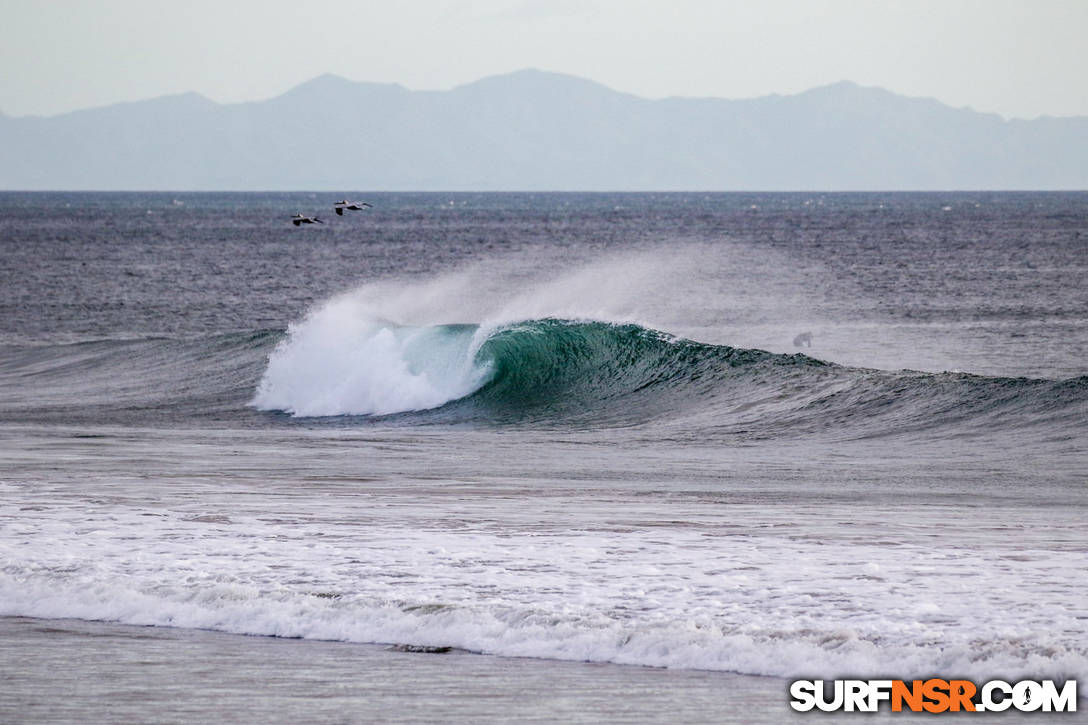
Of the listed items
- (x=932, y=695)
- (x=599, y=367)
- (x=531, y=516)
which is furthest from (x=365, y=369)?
(x=932, y=695)

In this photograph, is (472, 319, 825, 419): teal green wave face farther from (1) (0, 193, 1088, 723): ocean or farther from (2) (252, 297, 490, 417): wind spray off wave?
(2) (252, 297, 490, 417): wind spray off wave

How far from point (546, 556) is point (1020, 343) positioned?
27.1 m

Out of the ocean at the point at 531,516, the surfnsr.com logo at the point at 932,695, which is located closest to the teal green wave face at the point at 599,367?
the ocean at the point at 531,516

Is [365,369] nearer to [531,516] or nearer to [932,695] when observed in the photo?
[531,516]

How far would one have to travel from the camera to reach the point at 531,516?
11969mm

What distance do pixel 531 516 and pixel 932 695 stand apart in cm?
510

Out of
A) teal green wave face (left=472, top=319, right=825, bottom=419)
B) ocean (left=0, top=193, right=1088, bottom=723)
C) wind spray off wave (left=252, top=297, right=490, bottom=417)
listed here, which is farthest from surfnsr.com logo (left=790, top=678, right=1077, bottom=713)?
wind spray off wave (left=252, top=297, right=490, bottom=417)

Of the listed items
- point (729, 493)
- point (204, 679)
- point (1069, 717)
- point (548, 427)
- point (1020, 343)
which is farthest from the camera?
point (1020, 343)

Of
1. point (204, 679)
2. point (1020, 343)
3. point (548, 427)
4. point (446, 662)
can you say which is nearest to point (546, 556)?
point (446, 662)

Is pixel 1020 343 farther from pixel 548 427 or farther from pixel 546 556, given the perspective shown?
pixel 546 556

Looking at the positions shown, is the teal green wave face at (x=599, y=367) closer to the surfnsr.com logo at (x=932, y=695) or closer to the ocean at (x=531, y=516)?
the ocean at (x=531, y=516)

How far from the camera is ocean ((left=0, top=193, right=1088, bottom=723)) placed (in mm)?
7828

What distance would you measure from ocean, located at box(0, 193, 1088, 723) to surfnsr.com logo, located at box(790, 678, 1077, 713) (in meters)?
0.14

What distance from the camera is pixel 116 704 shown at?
725cm
